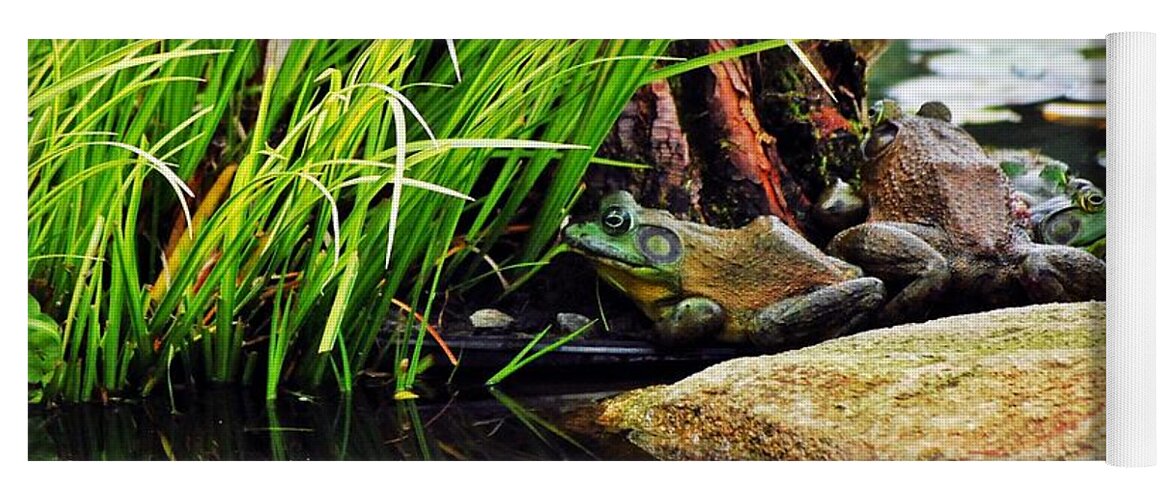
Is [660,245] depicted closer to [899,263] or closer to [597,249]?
[597,249]

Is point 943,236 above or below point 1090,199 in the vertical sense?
below

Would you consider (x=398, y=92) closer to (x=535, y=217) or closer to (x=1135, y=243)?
(x=535, y=217)

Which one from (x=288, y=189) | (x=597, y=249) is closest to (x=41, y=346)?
(x=288, y=189)

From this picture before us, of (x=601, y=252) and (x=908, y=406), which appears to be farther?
(x=601, y=252)

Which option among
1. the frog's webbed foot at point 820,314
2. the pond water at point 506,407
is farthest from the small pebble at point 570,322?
the frog's webbed foot at point 820,314

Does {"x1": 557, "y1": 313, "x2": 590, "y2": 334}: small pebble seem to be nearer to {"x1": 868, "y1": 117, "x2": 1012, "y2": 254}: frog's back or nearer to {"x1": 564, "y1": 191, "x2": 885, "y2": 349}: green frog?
{"x1": 564, "y1": 191, "x2": 885, "y2": 349}: green frog

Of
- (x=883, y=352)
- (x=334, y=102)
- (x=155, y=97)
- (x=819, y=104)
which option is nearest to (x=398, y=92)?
(x=334, y=102)

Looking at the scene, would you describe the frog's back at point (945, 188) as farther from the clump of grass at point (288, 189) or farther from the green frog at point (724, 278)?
the clump of grass at point (288, 189)
